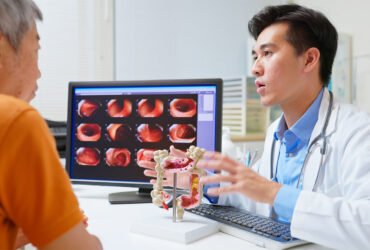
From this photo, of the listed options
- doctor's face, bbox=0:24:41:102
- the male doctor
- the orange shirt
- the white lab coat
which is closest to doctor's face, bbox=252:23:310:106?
the male doctor

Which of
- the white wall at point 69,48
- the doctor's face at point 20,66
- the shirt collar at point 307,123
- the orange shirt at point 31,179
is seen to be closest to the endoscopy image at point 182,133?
the shirt collar at point 307,123

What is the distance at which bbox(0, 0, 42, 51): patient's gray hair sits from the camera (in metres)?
0.67

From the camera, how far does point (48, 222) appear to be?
583mm

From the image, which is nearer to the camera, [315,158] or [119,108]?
[315,158]

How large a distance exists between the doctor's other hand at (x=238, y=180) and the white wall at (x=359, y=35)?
220cm

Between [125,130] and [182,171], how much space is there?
1.50 ft

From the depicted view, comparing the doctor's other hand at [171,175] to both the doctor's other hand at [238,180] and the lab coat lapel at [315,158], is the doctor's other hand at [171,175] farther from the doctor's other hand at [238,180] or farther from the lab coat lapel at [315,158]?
the lab coat lapel at [315,158]

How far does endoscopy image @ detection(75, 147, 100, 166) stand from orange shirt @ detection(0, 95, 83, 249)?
887 mm

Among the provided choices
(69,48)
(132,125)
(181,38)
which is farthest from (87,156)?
(181,38)

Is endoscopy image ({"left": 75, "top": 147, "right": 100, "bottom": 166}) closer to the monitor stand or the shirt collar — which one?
the monitor stand

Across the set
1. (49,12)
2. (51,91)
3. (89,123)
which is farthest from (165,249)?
(49,12)

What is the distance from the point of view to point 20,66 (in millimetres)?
726

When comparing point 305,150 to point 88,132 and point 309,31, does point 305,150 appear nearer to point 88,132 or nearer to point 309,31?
point 309,31

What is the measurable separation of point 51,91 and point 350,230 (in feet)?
6.69
